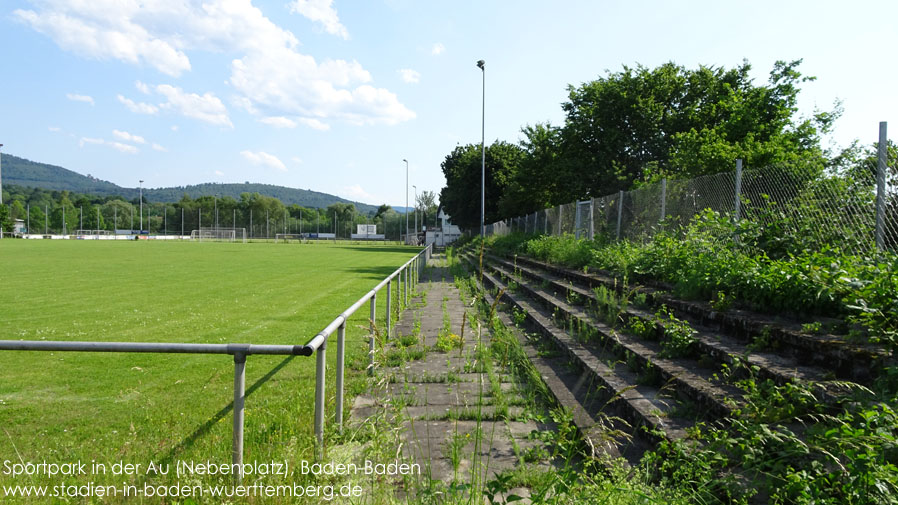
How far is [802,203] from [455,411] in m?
4.50

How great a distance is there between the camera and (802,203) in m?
6.00

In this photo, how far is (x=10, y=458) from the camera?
3896 millimetres

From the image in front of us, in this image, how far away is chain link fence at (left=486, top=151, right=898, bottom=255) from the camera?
514cm

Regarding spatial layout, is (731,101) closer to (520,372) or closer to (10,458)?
(520,372)

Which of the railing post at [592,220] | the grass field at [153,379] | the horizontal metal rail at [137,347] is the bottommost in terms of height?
the grass field at [153,379]

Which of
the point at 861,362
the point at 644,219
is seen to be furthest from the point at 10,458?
the point at 644,219

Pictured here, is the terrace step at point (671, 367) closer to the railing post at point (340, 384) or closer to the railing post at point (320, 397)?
the railing post at point (320, 397)

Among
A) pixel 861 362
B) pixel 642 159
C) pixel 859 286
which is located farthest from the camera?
pixel 642 159

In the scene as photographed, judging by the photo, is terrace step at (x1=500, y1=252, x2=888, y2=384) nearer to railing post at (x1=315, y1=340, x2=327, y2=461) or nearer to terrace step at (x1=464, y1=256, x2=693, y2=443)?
terrace step at (x1=464, y1=256, x2=693, y2=443)

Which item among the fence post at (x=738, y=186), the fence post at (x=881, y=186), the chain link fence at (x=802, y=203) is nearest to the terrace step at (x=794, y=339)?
the chain link fence at (x=802, y=203)

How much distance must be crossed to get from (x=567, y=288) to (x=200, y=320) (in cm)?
642

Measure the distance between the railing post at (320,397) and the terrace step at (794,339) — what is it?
9.88ft

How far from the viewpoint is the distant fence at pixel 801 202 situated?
16.8 feet

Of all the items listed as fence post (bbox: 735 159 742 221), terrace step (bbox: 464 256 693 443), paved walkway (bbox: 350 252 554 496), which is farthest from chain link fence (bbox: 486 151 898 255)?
paved walkway (bbox: 350 252 554 496)
